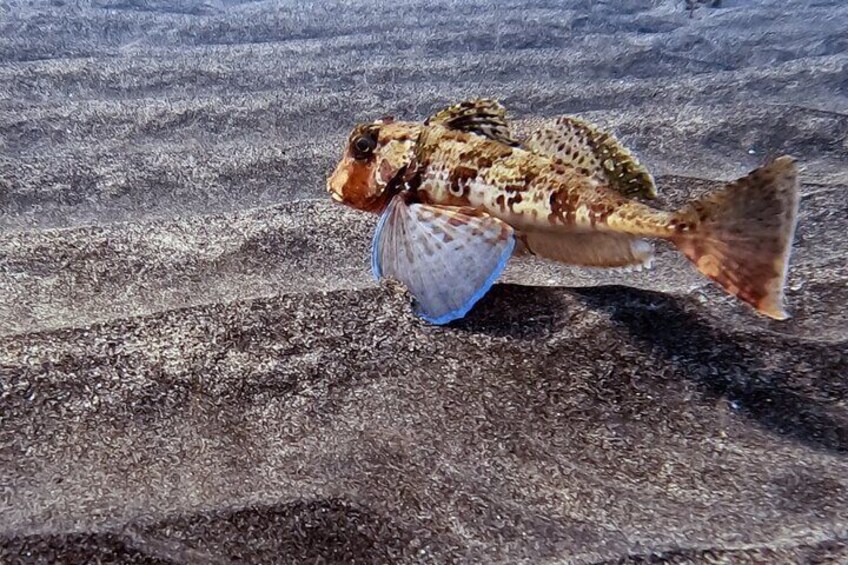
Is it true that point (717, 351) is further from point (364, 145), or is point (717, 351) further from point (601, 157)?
point (364, 145)

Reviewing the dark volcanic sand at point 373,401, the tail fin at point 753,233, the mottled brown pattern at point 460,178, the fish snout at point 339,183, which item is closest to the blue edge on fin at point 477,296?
the dark volcanic sand at point 373,401

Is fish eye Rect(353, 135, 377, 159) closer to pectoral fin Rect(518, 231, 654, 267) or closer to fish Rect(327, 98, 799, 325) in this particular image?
fish Rect(327, 98, 799, 325)

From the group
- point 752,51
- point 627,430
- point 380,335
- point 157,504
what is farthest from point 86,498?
point 752,51

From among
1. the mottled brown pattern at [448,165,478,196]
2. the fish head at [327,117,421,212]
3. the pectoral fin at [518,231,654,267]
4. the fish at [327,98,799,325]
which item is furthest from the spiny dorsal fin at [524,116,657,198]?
the fish head at [327,117,421,212]

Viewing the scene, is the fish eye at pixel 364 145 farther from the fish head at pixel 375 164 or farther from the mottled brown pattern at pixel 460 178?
the mottled brown pattern at pixel 460 178

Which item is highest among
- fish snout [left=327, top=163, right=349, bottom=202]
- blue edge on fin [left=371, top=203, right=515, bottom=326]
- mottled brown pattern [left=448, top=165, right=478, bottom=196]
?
mottled brown pattern [left=448, top=165, right=478, bottom=196]

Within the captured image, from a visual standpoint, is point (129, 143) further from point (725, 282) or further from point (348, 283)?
point (725, 282)
